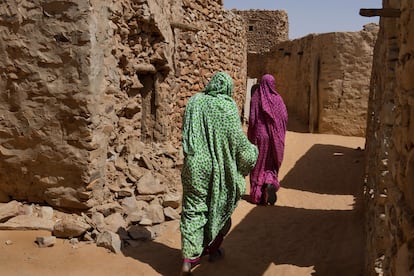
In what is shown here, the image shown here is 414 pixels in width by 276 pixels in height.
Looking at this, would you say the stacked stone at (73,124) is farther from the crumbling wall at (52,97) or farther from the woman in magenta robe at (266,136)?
the woman in magenta robe at (266,136)

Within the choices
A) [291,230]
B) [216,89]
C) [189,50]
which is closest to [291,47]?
[189,50]

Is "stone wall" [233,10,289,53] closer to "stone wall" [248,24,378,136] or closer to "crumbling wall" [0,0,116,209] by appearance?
"stone wall" [248,24,378,136]

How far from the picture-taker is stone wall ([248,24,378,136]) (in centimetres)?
996

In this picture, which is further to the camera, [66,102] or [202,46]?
[202,46]

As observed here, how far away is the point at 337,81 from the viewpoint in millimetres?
10234

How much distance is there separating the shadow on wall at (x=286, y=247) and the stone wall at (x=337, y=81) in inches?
170

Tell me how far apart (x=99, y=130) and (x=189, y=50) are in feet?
10.4

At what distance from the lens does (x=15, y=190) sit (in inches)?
183

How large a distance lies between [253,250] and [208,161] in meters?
1.27

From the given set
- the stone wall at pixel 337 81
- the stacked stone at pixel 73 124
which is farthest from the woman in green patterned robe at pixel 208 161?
the stone wall at pixel 337 81

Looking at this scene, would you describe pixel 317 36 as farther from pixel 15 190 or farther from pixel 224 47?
pixel 15 190

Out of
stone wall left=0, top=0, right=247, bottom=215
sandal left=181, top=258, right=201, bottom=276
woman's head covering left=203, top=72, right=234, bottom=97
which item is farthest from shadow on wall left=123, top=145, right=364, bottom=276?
woman's head covering left=203, top=72, right=234, bottom=97

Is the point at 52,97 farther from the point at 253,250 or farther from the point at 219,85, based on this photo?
the point at 253,250

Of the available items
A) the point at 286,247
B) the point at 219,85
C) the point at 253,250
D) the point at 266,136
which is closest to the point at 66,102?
the point at 219,85
